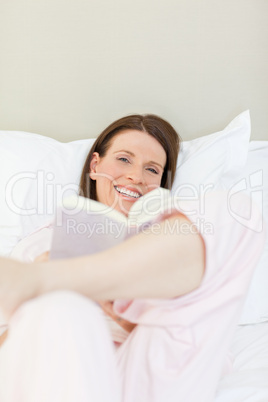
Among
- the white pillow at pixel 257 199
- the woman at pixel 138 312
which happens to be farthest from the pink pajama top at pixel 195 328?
the white pillow at pixel 257 199

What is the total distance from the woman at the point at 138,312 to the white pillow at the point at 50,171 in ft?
1.61

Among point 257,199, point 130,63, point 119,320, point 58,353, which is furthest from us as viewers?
point 130,63

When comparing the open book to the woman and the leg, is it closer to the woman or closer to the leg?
the woman

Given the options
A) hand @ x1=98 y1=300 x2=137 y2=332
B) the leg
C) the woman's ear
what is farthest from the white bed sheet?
the woman's ear

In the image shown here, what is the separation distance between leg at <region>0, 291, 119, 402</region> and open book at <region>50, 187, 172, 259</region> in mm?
201

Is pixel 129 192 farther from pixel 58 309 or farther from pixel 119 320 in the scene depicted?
pixel 58 309

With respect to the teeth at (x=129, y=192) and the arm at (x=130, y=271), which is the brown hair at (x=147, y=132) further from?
the arm at (x=130, y=271)

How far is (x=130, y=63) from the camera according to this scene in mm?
1511

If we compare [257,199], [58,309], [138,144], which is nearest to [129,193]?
[138,144]

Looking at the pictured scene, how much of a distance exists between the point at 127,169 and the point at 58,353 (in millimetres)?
705

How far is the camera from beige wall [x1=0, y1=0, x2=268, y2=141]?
148cm

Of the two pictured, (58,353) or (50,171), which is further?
(50,171)

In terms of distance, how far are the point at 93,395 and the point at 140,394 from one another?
0.17 m

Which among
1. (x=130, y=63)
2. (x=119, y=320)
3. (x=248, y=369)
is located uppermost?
(x=130, y=63)
